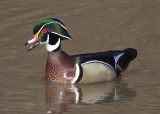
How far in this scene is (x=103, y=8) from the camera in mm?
12773

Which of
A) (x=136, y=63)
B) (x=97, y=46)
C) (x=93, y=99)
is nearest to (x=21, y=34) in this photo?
(x=97, y=46)

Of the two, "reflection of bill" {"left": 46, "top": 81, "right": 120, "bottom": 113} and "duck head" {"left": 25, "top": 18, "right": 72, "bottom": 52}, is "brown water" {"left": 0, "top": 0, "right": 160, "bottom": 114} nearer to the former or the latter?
"reflection of bill" {"left": 46, "top": 81, "right": 120, "bottom": 113}

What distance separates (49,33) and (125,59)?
1.27m

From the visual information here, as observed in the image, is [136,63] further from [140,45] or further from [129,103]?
[129,103]

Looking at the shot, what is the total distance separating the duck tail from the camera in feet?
30.7

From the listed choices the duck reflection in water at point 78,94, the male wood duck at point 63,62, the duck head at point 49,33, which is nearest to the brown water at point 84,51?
the duck reflection in water at point 78,94

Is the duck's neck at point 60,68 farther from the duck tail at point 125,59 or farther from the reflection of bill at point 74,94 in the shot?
the duck tail at point 125,59

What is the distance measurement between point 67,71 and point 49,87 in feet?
1.09

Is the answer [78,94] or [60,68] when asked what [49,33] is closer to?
[60,68]

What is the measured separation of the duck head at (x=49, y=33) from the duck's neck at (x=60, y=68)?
0.12 meters

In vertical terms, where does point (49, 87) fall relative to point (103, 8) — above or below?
below

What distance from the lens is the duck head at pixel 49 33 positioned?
876 centimetres

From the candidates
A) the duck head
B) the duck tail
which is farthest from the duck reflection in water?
the duck head

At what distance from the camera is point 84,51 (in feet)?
34.5
